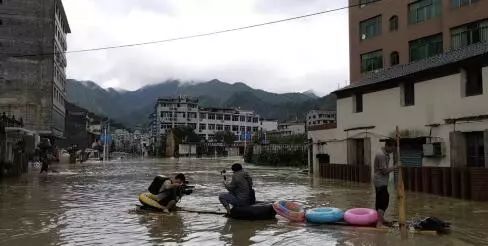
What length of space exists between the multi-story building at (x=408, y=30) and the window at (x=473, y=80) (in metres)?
14.0

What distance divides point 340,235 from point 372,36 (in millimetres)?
41570

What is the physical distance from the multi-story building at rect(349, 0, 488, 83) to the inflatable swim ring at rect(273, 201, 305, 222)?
24133 millimetres

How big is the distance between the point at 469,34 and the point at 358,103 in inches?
544

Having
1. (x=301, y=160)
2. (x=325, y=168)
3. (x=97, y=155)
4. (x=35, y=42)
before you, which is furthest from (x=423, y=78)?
(x=97, y=155)

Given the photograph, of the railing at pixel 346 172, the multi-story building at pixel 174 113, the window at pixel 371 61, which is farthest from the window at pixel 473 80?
the multi-story building at pixel 174 113

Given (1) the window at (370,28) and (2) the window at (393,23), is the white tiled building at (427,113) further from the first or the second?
(1) the window at (370,28)

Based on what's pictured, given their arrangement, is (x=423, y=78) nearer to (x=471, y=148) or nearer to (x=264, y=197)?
(x=471, y=148)

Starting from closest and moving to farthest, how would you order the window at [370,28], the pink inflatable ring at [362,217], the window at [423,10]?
1. the pink inflatable ring at [362,217]
2. the window at [423,10]
3. the window at [370,28]

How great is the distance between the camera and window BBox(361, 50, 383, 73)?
49719mm

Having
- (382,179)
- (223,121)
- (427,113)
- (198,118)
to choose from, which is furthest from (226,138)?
(382,179)

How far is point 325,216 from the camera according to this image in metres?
13.3

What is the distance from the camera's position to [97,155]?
105m

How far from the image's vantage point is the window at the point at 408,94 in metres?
26.8

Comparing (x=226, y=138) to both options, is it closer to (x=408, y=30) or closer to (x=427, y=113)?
(x=408, y=30)
